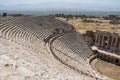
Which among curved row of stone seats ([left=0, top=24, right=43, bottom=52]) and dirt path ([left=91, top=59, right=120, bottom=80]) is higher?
curved row of stone seats ([left=0, top=24, right=43, bottom=52])

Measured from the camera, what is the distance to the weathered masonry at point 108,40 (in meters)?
38.3

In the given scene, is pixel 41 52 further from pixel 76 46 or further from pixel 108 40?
pixel 108 40

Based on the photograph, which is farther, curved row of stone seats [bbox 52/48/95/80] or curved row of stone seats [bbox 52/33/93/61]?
curved row of stone seats [bbox 52/33/93/61]

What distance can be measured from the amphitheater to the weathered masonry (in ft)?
18.6

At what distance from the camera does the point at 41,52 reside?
19984 millimetres

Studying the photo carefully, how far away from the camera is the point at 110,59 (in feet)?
113

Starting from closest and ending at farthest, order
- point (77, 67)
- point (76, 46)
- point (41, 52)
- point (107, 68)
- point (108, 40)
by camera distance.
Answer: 1. point (41, 52)
2. point (77, 67)
3. point (107, 68)
4. point (76, 46)
5. point (108, 40)

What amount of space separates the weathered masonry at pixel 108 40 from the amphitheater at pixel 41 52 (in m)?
5.68

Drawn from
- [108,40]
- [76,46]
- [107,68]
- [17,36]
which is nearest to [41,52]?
[17,36]

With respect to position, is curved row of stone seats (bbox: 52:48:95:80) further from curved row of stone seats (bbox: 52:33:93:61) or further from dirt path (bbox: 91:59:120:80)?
curved row of stone seats (bbox: 52:33:93:61)

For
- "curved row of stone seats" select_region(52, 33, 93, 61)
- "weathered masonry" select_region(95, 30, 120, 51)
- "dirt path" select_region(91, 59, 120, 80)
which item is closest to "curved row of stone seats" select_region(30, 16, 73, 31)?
"curved row of stone seats" select_region(52, 33, 93, 61)

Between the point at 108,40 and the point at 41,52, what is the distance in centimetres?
2355

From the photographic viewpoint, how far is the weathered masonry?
126 ft

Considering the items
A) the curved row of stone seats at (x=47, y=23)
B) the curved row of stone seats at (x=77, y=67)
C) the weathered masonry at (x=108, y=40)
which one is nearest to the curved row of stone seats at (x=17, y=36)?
the curved row of stone seats at (x=77, y=67)
